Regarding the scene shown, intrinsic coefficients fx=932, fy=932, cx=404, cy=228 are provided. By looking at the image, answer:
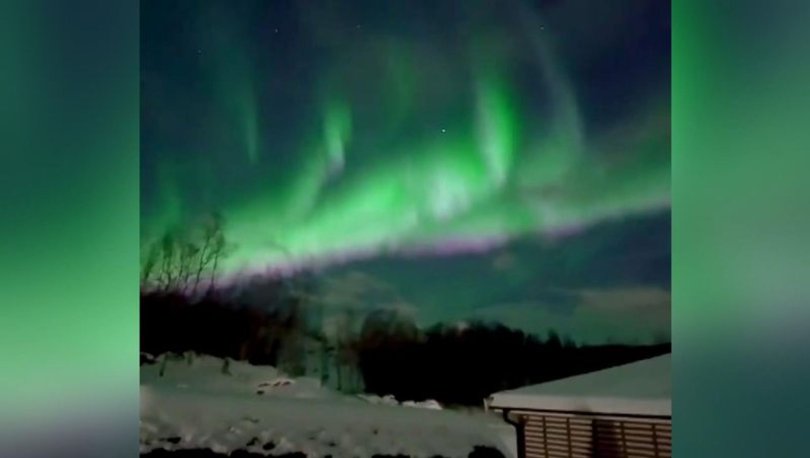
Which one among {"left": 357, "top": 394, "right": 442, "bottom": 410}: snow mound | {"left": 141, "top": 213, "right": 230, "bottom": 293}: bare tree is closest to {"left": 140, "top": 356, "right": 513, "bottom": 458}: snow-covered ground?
{"left": 357, "top": 394, "right": 442, "bottom": 410}: snow mound

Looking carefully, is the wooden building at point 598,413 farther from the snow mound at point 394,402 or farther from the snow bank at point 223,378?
the snow bank at point 223,378

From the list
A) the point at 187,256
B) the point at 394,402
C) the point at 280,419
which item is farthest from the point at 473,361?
the point at 187,256

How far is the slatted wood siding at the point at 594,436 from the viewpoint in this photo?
1.40 metres

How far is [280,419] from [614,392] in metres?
0.59

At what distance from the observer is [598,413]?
4.65ft

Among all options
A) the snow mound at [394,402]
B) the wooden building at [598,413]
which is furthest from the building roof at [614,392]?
the snow mound at [394,402]

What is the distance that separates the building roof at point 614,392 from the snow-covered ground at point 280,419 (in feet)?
0.31

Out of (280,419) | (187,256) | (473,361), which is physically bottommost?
(280,419)

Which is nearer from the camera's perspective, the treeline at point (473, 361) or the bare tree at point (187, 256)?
the treeline at point (473, 361)

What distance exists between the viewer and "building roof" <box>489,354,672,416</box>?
139 cm

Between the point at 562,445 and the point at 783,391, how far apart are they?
0.34 m

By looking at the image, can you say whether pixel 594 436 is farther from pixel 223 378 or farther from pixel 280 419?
pixel 223 378

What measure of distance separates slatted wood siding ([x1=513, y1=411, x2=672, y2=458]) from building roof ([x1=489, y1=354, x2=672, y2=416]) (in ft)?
0.05

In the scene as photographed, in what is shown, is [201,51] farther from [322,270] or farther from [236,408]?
[236,408]
